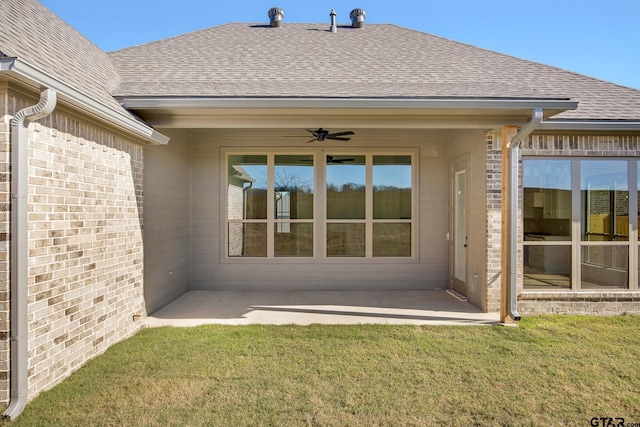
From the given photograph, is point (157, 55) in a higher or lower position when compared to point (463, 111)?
higher

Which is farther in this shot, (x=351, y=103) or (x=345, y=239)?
Answer: (x=345, y=239)

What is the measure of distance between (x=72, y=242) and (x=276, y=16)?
7229mm

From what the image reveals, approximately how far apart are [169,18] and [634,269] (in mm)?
11947

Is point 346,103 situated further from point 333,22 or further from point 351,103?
point 333,22

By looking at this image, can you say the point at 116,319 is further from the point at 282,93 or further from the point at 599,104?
the point at 599,104

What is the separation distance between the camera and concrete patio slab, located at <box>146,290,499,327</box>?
17.4 ft

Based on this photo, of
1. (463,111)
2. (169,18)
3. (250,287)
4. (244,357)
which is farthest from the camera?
(169,18)

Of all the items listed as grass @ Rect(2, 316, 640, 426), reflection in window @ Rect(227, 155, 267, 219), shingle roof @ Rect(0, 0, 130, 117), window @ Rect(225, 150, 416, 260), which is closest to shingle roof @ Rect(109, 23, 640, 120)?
shingle roof @ Rect(0, 0, 130, 117)

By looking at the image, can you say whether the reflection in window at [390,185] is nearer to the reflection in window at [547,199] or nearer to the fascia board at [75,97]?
the reflection in window at [547,199]

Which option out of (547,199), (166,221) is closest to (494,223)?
(547,199)

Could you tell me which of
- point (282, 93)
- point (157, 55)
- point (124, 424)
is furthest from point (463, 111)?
point (157, 55)

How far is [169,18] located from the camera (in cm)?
1031

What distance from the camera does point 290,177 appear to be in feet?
24.7

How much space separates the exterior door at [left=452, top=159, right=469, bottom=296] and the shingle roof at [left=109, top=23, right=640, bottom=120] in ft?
5.36
